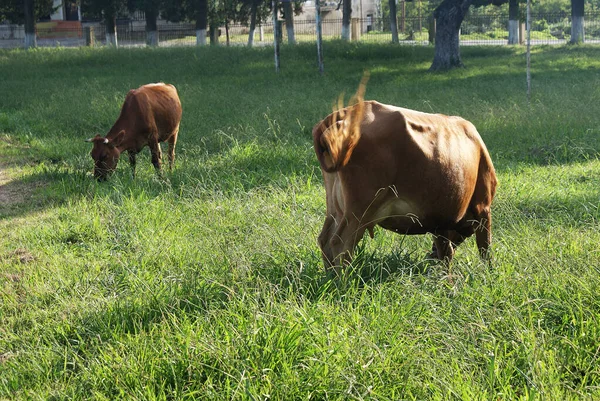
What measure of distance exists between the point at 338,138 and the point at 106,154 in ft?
18.5

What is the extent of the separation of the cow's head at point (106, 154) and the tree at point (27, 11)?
2419cm

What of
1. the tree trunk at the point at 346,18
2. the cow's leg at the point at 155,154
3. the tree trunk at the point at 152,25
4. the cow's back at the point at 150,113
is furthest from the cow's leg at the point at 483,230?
the tree trunk at the point at 152,25

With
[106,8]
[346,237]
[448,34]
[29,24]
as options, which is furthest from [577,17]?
[346,237]

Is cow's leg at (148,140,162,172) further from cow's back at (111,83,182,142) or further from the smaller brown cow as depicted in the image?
cow's back at (111,83,182,142)

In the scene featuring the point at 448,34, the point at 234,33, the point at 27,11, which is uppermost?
the point at 27,11

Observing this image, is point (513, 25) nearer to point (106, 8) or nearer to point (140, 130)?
point (106, 8)

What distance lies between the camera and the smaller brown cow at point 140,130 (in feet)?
30.9

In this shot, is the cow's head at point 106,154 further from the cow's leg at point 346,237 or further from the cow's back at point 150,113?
the cow's leg at point 346,237

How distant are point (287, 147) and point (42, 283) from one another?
541 centimetres

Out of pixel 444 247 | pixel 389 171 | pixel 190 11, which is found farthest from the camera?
pixel 190 11

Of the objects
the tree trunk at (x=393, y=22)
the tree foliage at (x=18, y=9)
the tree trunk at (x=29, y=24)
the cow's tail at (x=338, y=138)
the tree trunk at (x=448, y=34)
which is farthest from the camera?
the tree foliage at (x=18, y=9)

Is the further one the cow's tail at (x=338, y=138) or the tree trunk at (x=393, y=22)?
the tree trunk at (x=393, y=22)

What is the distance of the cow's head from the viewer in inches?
368

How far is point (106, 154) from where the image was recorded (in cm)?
939
